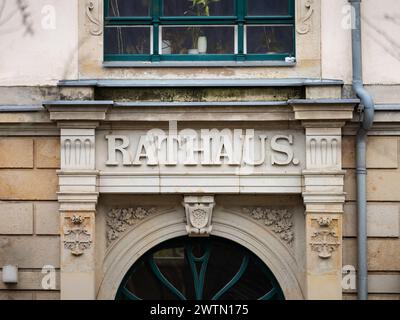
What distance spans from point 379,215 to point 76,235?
150 inches

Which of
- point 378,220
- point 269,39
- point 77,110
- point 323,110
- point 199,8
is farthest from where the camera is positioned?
A: point 199,8

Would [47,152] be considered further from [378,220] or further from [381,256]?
[381,256]

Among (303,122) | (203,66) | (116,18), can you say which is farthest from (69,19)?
(303,122)

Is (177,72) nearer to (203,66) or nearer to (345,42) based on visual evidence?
(203,66)

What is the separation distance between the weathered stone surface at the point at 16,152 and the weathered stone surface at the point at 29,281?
1.37m

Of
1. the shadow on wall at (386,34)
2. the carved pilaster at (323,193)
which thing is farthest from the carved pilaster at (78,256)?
the shadow on wall at (386,34)

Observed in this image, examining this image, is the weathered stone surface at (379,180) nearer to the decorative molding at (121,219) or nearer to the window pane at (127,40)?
the decorative molding at (121,219)

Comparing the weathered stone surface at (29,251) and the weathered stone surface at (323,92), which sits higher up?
the weathered stone surface at (323,92)

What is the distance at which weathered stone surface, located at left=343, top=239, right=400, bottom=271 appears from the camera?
722 inches

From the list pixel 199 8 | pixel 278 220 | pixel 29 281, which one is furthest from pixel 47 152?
pixel 278 220

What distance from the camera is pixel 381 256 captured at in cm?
1833

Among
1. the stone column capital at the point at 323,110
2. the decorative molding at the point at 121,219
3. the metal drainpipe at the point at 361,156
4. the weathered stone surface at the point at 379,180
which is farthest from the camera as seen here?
the decorative molding at the point at 121,219

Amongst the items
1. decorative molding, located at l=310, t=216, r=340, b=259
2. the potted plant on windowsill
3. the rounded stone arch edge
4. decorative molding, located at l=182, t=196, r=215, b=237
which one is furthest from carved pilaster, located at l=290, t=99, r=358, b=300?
the potted plant on windowsill

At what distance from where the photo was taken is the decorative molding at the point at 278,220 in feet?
61.0
